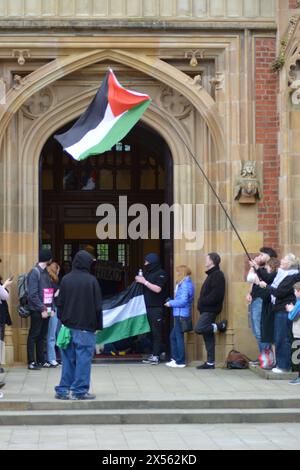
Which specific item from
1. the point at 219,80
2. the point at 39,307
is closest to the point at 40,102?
the point at 219,80

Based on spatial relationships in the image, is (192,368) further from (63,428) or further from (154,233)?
(63,428)

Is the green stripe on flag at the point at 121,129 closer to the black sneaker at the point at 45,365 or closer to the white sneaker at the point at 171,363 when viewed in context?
the black sneaker at the point at 45,365

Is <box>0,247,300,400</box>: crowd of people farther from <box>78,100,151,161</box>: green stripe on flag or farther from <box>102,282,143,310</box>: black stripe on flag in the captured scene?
<box>78,100,151,161</box>: green stripe on flag

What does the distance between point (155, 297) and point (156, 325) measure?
44cm

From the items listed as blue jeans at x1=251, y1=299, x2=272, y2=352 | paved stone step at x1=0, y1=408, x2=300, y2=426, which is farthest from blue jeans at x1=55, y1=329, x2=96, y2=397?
blue jeans at x1=251, y1=299, x2=272, y2=352

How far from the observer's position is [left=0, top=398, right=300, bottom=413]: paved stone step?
1329 centimetres

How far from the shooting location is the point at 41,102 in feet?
57.9

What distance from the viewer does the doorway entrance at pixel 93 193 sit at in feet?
70.4

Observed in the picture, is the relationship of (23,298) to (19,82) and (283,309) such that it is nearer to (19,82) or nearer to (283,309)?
(19,82)

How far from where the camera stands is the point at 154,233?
19047 mm

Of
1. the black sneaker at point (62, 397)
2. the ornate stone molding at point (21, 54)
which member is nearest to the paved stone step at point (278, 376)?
the black sneaker at point (62, 397)

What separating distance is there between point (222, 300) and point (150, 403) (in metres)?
3.72

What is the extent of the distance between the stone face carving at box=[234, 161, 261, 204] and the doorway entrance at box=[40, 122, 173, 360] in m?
4.51

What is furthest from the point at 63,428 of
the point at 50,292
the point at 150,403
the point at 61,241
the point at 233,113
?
the point at 61,241
